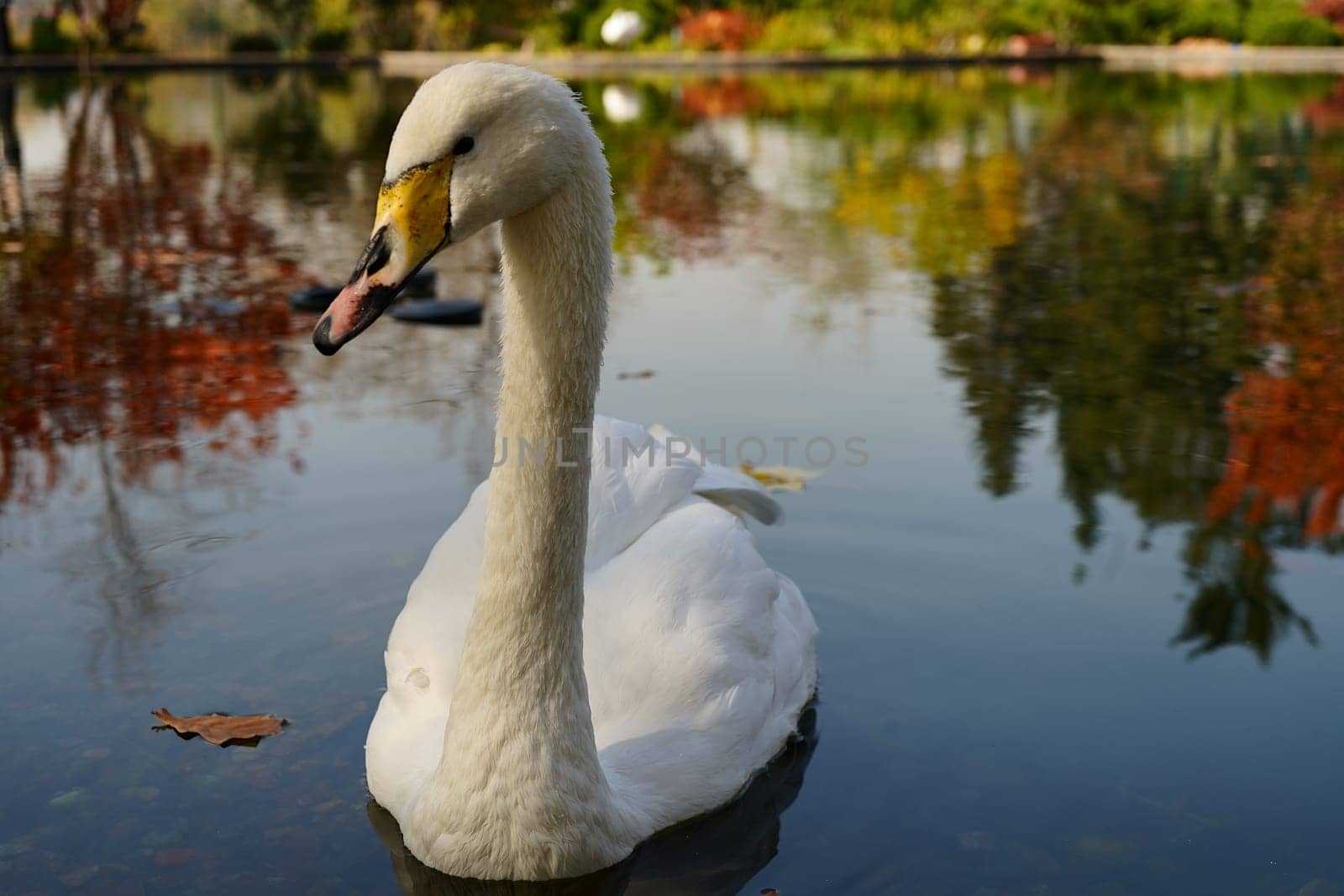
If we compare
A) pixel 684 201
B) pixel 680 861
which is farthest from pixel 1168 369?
pixel 684 201

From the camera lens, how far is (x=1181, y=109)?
23.5 meters

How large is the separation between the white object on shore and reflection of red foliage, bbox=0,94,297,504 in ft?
80.9

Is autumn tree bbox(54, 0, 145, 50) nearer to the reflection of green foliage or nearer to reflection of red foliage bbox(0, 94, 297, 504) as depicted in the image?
reflection of red foliage bbox(0, 94, 297, 504)

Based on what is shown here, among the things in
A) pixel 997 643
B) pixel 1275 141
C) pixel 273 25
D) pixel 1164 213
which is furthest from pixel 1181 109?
pixel 273 25

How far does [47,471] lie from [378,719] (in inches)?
121

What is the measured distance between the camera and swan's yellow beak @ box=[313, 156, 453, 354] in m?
2.55

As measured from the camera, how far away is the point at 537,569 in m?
2.99

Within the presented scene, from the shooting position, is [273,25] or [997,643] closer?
[997,643]

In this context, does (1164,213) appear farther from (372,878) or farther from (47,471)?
(372,878)

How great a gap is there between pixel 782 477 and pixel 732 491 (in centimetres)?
165

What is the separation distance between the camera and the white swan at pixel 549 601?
2.63 m

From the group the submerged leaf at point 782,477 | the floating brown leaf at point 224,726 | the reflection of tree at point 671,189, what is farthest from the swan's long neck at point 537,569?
the reflection of tree at point 671,189

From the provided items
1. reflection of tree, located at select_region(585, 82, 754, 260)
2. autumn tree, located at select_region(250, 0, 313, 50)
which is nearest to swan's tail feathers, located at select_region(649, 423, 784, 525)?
reflection of tree, located at select_region(585, 82, 754, 260)

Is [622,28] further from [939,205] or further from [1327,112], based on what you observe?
[939,205]
